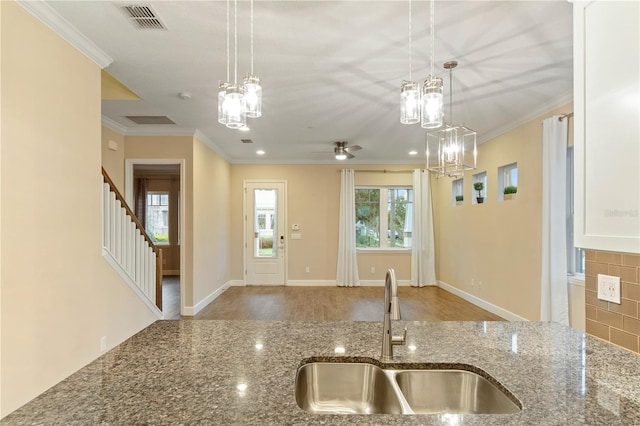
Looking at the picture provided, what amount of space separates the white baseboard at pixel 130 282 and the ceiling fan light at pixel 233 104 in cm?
197

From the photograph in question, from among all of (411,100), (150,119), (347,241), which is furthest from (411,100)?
(347,241)

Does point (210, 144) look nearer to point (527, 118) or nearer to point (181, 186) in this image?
point (181, 186)

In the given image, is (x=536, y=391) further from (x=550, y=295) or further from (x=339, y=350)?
(x=550, y=295)

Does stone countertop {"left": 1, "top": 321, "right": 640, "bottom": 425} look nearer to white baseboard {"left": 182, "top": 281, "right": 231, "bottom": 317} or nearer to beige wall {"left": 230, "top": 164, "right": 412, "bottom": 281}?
white baseboard {"left": 182, "top": 281, "right": 231, "bottom": 317}

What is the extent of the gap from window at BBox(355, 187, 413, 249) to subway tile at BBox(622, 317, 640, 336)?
589 cm

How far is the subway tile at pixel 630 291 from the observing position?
4.35 ft

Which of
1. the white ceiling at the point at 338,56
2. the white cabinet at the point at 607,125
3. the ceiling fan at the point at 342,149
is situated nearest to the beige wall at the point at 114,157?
the white ceiling at the point at 338,56

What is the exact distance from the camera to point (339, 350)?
1.28 m

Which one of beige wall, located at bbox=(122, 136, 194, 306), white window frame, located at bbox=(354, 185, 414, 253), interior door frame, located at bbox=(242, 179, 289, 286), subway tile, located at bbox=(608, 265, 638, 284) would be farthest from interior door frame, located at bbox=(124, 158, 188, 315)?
subway tile, located at bbox=(608, 265, 638, 284)

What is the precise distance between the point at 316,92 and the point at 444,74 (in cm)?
124

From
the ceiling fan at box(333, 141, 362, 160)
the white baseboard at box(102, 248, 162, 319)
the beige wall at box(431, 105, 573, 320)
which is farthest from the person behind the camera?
the ceiling fan at box(333, 141, 362, 160)

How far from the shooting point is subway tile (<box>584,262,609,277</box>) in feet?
4.84

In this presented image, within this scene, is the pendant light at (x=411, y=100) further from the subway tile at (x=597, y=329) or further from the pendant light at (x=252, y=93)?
the subway tile at (x=597, y=329)

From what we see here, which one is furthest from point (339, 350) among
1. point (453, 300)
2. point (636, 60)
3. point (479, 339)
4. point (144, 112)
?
point (453, 300)
